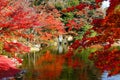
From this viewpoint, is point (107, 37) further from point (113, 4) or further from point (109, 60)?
point (113, 4)

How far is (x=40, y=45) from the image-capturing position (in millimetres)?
54156

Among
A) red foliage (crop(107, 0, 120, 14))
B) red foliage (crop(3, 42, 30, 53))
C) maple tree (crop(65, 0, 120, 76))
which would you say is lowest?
red foliage (crop(3, 42, 30, 53))

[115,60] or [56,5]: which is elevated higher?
[56,5]

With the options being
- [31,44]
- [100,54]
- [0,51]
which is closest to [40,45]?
[31,44]

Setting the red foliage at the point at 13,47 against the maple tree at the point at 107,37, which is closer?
the maple tree at the point at 107,37

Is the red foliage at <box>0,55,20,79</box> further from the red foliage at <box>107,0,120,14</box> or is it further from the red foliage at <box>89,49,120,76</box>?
Answer: the red foliage at <box>107,0,120,14</box>

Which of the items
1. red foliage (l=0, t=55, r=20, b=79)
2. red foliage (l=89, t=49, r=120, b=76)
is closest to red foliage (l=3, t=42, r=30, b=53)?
red foliage (l=0, t=55, r=20, b=79)

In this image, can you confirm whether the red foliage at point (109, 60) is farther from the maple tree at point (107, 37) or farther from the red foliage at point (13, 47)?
the red foliage at point (13, 47)

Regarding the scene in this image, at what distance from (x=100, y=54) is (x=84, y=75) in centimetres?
1261

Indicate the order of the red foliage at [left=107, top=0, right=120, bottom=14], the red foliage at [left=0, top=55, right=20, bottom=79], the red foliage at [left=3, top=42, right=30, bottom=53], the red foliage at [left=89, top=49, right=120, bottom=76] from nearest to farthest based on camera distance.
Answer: the red foliage at [left=107, top=0, right=120, bottom=14]
the red foliage at [left=89, top=49, right=120, bottom=76]
the red foliage at [left=3, top=42, right=30, bottom=53]
the red foliage at [left=0, top=55, right=20, bottom=79]

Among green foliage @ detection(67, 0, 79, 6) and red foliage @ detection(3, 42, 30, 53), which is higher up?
green foliage @ detection(67, 0, 79, 6)

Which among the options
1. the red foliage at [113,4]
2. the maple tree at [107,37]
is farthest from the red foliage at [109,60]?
the red foliage at [113,4]

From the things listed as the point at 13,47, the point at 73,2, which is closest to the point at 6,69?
the point at 13,47

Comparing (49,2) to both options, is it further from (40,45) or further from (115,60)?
(115,60)
